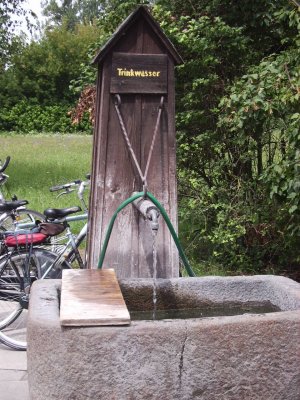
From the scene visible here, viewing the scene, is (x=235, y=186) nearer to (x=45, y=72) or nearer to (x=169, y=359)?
(x=169, y=359)

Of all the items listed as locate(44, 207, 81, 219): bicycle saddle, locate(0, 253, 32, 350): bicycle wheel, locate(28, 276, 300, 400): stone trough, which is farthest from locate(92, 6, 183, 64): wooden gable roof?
locate(28, 276, 300, 400): stone trough

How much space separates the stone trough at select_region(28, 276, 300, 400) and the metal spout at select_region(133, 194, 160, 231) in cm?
102

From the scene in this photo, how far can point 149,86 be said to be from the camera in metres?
5.10

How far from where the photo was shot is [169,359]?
3125mm

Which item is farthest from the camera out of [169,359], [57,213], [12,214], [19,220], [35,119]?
[35,119]

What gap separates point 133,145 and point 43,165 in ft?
42.3

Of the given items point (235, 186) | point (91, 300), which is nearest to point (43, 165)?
point (235, 186)

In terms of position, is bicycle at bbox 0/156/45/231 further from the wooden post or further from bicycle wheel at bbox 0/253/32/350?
the wooden post

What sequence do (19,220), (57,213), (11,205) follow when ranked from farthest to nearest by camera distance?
(19,220) → (11,205) → (57,213)

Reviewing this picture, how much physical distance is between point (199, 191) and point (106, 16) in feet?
7.32

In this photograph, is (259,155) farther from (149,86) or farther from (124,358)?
(124,358)

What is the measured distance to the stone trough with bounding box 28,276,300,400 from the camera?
3082 mm

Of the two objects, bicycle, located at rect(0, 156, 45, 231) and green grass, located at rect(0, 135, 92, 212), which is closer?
bicycle, located at rect(0, 156, 45, 231)

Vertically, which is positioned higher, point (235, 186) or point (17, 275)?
point (235, 186)
